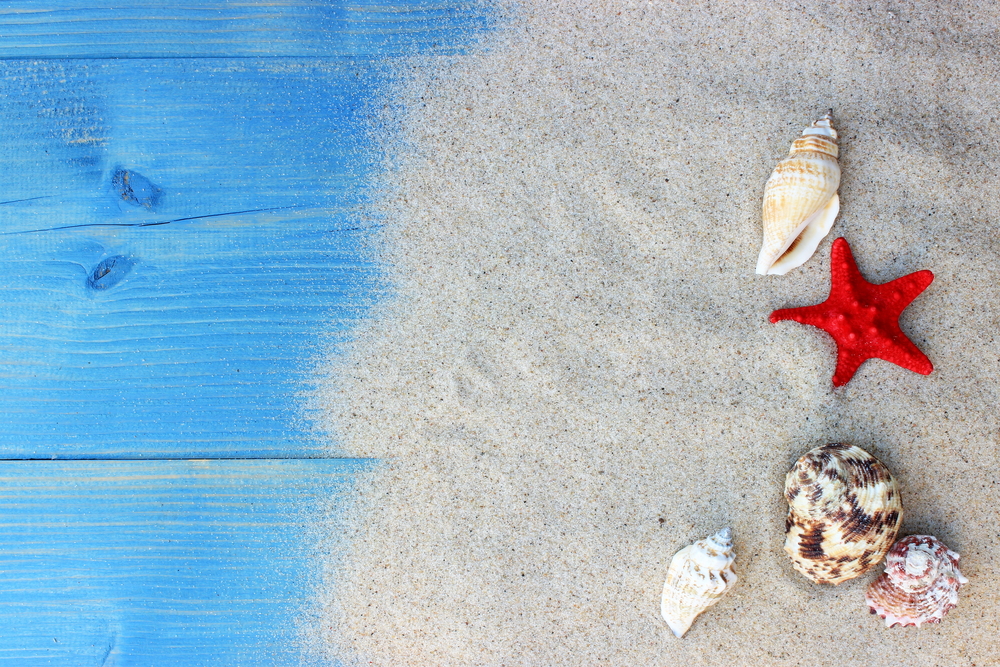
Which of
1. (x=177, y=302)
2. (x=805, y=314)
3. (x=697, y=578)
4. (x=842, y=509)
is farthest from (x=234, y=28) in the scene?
(x=842, y=509)

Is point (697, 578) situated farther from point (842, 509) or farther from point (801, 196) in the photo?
point (801, 196)

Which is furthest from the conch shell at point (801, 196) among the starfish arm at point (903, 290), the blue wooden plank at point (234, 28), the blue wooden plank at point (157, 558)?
the blue wooden plank at point (157, 558)

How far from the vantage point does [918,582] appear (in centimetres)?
168

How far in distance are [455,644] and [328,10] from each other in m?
1.93

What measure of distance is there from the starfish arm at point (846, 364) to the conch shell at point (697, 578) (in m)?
0.53

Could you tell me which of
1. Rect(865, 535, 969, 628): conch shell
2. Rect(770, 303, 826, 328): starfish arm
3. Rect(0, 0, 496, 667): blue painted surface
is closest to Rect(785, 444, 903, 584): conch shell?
Rect(865, 535, 969, 628): conch shell

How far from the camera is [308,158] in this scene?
188cm

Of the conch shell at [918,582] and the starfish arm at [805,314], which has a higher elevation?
the starfish arm at [805,314]

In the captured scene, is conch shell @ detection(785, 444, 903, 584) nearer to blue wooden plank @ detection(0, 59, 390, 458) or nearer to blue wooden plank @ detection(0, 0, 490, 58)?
blue wooden plank @ detection(0, 59, 390, 458)

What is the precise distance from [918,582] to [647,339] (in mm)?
962

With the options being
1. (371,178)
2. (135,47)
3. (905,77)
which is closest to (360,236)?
(371,178)

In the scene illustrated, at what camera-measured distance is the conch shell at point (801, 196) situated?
5.63 feet

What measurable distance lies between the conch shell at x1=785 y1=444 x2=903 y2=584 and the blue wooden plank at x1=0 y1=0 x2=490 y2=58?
1.57m

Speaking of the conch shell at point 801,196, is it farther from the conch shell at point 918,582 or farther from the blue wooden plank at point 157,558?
the blue wooden plank at point 157,558
